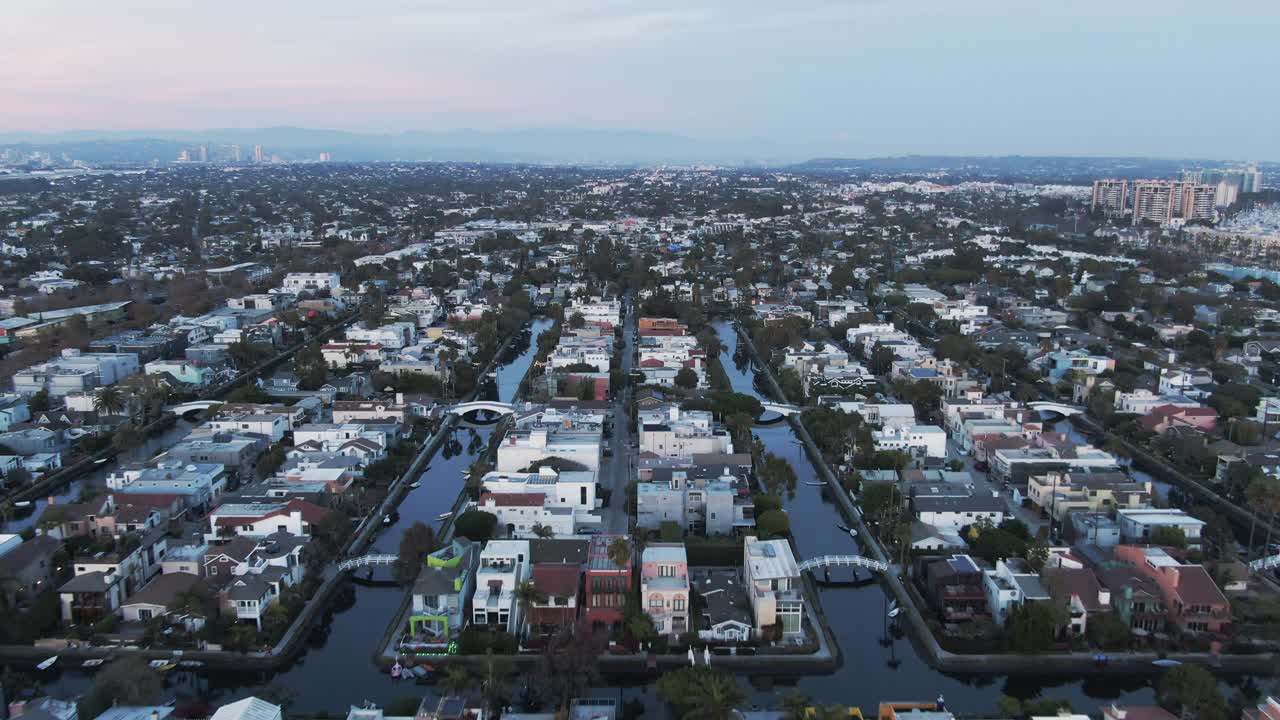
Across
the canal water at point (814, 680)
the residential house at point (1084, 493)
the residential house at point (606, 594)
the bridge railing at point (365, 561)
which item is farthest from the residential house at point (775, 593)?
the residential house at point (1084, 493)

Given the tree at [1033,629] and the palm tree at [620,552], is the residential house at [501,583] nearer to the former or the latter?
the palm tree at [620,552]

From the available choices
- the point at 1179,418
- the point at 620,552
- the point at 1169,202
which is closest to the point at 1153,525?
the point at 1179,418

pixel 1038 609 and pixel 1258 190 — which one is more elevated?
pixel 1258 190

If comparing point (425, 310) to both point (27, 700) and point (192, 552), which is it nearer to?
point (192, 552)

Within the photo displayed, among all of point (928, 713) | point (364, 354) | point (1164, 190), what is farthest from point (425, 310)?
point (1164, 190)

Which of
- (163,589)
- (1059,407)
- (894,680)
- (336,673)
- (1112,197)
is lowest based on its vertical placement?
(336,673)

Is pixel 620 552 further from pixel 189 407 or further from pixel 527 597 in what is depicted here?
pixel 189 407
